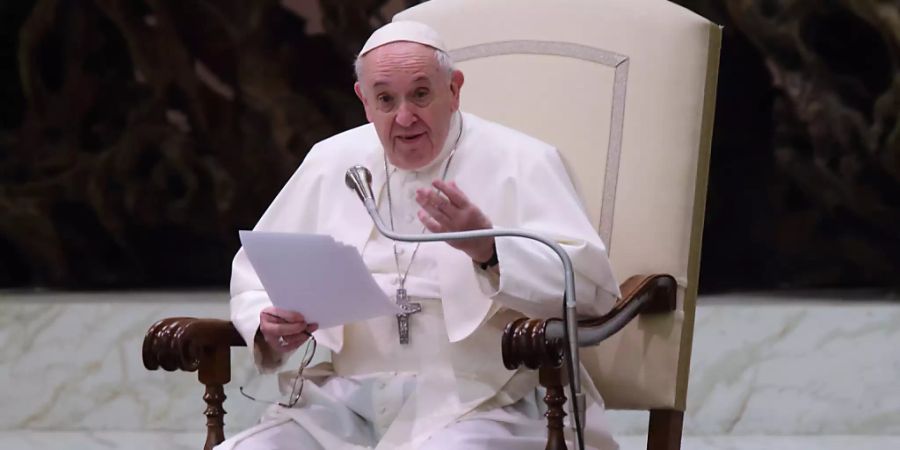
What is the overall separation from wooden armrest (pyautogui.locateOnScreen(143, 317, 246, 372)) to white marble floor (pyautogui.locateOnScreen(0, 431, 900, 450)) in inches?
76.0

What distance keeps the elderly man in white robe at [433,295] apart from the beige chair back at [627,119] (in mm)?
161

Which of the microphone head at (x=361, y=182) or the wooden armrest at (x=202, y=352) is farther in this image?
the wooden armrest at (x=202, y=352)

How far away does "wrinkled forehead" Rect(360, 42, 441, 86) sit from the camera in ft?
8.73

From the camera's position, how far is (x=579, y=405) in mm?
1940

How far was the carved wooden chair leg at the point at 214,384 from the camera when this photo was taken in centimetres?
262

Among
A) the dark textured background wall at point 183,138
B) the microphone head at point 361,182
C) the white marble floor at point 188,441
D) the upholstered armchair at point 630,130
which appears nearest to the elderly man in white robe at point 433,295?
the upholstered armchair at point 630,130

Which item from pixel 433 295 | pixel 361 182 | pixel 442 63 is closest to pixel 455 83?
pixel 442 63

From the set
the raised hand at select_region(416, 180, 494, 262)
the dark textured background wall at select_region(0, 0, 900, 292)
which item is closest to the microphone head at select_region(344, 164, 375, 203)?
the raised hand at select_region(416, 180, 494, 262)

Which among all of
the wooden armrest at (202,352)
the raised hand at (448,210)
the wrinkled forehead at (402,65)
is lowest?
the wooden armrest at (202,352)

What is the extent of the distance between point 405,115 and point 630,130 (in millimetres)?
602

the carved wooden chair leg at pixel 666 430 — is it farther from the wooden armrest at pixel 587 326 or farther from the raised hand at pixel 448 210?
the raised hand at pixel 448 210

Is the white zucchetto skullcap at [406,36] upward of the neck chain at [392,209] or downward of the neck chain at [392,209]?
upward

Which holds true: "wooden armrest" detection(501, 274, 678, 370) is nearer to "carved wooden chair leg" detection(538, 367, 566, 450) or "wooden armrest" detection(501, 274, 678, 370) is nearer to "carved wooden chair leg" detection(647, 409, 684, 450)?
"carved wooden chair leg" detection(538, 367, 566, 450)

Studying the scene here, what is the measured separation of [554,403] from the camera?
7.68 ft
